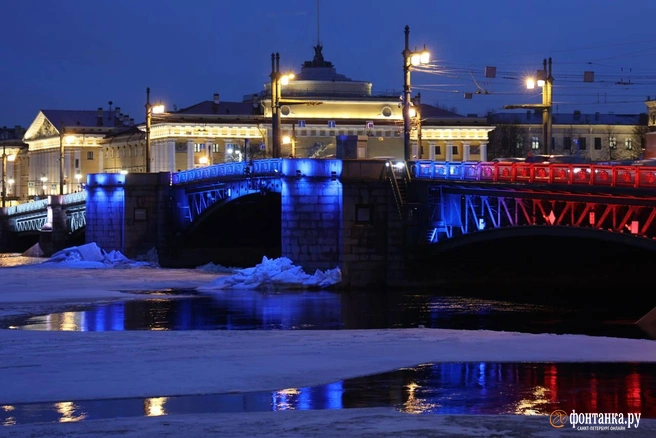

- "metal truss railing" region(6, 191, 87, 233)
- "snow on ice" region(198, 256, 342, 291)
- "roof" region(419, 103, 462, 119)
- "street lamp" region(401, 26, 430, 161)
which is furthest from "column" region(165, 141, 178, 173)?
"street lamp" region(401, 26, 430, 161)

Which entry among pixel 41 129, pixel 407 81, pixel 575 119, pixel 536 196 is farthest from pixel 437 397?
pixel 41 129

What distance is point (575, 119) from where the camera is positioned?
13838 cm

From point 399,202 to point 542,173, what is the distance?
31.6ft

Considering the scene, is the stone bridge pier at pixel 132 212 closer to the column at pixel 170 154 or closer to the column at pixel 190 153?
the column at pixel 170 154

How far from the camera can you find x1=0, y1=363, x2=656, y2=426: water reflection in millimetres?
21625

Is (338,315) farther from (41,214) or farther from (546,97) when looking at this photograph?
(41,214)

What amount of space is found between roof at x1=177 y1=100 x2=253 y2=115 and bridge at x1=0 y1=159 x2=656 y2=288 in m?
50.9

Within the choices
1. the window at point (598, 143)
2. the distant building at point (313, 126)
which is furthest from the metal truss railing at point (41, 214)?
the window at point (598, 143)

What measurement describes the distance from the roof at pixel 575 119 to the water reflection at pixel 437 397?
110835 mm

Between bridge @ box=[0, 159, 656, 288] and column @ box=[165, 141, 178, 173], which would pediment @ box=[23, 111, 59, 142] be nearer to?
column @ box=[165, 141, 178, 173]

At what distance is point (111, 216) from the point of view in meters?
72.8

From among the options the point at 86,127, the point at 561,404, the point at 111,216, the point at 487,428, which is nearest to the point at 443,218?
the point at 111,216

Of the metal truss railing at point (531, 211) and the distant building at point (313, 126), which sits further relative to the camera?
Result: the distant building at point (313, 126)

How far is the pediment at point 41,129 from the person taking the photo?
147788 mm
